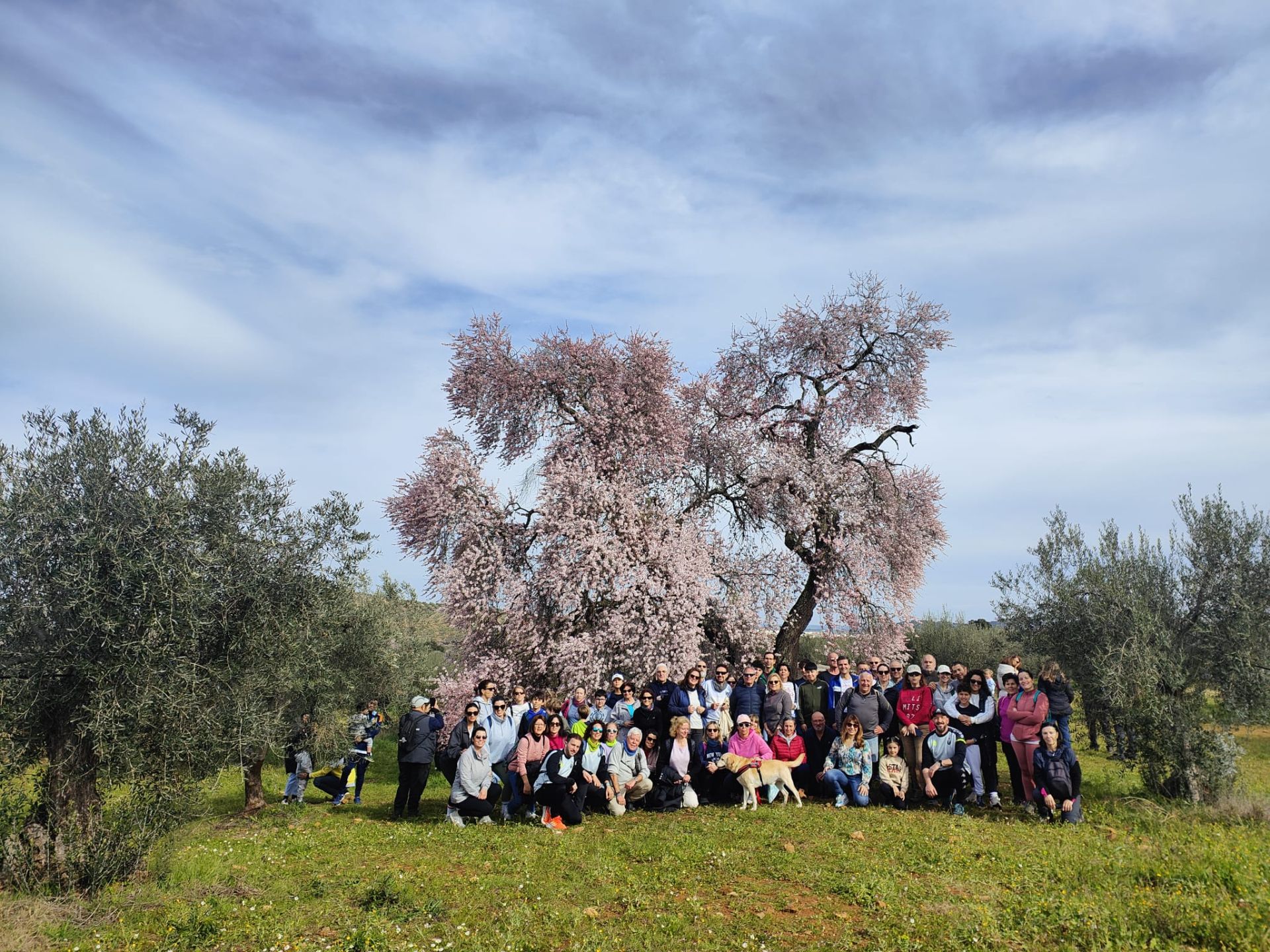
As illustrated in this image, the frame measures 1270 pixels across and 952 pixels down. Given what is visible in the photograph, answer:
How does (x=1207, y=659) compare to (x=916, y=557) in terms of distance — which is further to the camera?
(x=916, y=557)

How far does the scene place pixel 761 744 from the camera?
570 inches

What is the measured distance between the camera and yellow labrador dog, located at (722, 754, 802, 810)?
14.1m

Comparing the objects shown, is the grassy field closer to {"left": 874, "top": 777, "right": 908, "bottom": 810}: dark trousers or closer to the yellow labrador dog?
{"left": 874, "top": 777, "right": 908, "bottom": 810}: dark trousers

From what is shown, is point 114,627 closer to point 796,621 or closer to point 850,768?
point 850,768

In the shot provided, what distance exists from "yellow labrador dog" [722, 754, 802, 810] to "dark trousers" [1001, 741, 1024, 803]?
3.70m

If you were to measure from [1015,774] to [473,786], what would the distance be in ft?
31.2

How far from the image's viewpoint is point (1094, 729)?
20156mm

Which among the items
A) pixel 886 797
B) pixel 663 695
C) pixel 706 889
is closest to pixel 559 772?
pixel 663 695

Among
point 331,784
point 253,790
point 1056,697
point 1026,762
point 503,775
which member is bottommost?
point 253,790

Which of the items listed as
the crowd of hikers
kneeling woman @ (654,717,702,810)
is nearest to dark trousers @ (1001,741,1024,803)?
the crowd of hikers

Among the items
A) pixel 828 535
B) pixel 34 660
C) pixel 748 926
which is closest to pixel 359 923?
pixel 748 926

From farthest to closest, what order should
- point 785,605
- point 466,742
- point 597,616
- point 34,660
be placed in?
point 785,605, point 597,616, point 466,742, point 34,660

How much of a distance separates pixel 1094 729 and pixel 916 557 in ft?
26.2

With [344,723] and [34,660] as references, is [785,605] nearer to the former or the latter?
[344,723]
